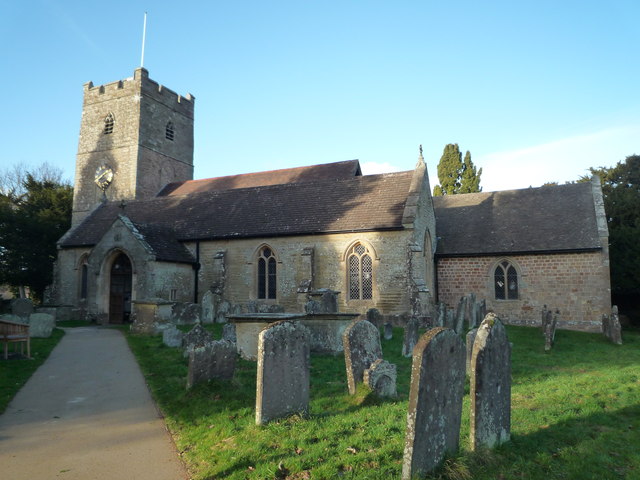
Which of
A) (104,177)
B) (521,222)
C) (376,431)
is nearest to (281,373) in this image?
(376,431)

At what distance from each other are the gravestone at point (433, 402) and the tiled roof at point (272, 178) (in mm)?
23288

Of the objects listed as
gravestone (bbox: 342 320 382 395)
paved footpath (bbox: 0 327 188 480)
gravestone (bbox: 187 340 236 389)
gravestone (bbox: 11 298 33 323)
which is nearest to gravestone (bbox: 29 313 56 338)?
paved footpath (bbox: 0 327 188 480)

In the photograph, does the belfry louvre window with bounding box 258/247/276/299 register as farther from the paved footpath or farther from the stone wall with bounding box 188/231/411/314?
the paved footpath

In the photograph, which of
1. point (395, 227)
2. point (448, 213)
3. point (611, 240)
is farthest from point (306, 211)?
point (611, 240)

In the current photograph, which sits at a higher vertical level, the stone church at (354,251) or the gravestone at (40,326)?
the stone church at (354,251)

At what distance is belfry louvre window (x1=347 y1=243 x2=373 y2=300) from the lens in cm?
1973

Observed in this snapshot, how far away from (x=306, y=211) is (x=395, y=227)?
16.7ft

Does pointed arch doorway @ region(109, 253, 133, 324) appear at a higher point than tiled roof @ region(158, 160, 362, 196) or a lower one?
lower

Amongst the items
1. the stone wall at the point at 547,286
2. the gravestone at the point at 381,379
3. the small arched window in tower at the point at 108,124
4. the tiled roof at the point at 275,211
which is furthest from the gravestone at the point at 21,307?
the stone wall at the point at 547,286

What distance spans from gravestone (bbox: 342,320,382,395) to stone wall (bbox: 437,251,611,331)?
14.1 metres

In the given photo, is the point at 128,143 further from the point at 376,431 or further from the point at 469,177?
the point at 376,431

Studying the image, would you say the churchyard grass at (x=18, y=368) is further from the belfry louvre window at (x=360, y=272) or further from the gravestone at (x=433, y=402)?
the belfry louvre window at (x=360, y=272)

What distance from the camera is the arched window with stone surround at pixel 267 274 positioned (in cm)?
2161

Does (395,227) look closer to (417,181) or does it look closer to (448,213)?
(417,181)
